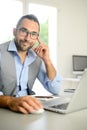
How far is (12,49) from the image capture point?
5.38ft

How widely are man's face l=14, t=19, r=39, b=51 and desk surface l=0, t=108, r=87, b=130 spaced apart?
29.1 inches

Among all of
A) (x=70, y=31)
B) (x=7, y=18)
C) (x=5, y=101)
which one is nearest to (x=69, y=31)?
(x=70, y=31)

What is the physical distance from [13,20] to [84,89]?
3.25 metres

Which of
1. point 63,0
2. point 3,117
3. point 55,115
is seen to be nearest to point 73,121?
point 55,115

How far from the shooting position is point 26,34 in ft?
5.40

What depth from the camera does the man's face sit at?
1644 millimetres

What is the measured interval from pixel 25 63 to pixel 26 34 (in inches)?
8.3

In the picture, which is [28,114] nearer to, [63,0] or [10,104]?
[10,104]

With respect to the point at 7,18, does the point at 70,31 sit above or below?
below

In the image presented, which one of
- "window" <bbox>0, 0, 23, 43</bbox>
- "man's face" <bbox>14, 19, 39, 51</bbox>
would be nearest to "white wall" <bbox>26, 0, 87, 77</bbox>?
"window" <bbox>0, 0, 23, 43</bbox>

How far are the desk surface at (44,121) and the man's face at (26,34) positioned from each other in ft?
2.43

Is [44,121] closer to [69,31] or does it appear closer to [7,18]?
[7,18]

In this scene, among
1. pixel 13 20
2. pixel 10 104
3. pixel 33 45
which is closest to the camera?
pixel 10 104

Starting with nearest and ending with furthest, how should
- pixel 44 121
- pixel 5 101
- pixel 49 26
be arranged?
pixel 44 121 < pixel 5 101 < pixel 49 26
